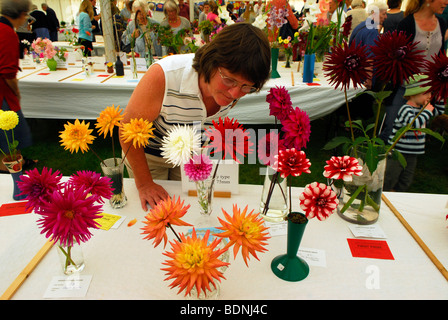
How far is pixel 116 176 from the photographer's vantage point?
94 centimetres

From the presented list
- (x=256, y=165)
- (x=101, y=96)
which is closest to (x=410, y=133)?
(x=256, y=165)

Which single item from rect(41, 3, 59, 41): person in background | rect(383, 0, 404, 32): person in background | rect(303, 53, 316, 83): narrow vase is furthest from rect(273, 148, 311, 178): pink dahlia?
rect(41, 3, 59, 41): person in background

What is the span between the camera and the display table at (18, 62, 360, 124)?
8.39 ft

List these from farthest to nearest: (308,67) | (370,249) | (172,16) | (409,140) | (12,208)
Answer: (172,16)
(308,67)
(409,140)
(12,208)
(370,249)

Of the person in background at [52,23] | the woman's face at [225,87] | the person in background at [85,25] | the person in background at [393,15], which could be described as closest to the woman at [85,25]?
the person in background at [85,25]

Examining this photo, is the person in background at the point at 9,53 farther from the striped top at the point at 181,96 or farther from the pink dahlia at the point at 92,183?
the pink dahlia at the point at 92,183

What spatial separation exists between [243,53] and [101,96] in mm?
2180

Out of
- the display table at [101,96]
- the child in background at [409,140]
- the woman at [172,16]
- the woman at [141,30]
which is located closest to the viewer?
the child in background at [409,140]

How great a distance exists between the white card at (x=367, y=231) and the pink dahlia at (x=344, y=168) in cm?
28

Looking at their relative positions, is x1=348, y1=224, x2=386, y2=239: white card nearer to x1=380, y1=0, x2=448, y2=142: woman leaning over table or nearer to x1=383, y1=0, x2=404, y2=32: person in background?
x1=380, y1=0, x2=448, y2=142: woman leaning over table

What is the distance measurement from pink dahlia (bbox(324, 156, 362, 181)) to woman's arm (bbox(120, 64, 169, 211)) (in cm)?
57

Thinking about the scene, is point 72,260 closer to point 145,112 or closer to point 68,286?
point 68,286

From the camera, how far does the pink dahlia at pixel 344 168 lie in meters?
0.71
